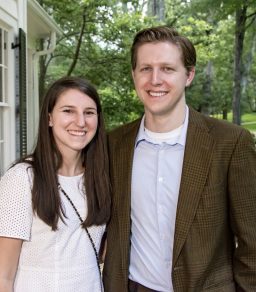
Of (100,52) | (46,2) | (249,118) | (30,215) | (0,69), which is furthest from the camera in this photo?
(249,118)

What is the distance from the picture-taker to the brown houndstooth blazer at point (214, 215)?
1.92 m

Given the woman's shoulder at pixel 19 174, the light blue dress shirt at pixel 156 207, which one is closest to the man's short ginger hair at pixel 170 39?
the light blue dress shirt at pixel 156 207

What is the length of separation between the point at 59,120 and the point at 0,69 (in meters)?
3.58

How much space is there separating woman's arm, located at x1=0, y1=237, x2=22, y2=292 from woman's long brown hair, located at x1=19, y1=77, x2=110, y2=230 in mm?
161

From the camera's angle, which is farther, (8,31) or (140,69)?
(8,31)

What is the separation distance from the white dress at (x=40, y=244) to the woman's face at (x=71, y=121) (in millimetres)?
228

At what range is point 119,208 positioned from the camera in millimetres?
2104

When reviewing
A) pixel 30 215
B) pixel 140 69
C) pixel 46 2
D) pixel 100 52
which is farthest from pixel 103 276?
pixel 100 52

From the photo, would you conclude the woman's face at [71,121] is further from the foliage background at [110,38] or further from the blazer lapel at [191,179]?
the foliage background at [110,38]

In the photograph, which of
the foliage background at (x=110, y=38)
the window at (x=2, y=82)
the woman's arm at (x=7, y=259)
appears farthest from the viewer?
the foliage background at (x=110, y=38)

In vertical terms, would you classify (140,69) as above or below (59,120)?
above

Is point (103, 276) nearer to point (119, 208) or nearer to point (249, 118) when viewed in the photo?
point (119, 208)

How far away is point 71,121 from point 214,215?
2.53 feet

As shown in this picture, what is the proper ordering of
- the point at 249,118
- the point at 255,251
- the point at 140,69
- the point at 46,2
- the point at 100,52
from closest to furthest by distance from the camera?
the point at 255,251 → the point at 140,69 → the point at 46,2 → the point at 100,52 → the point at 249,118
